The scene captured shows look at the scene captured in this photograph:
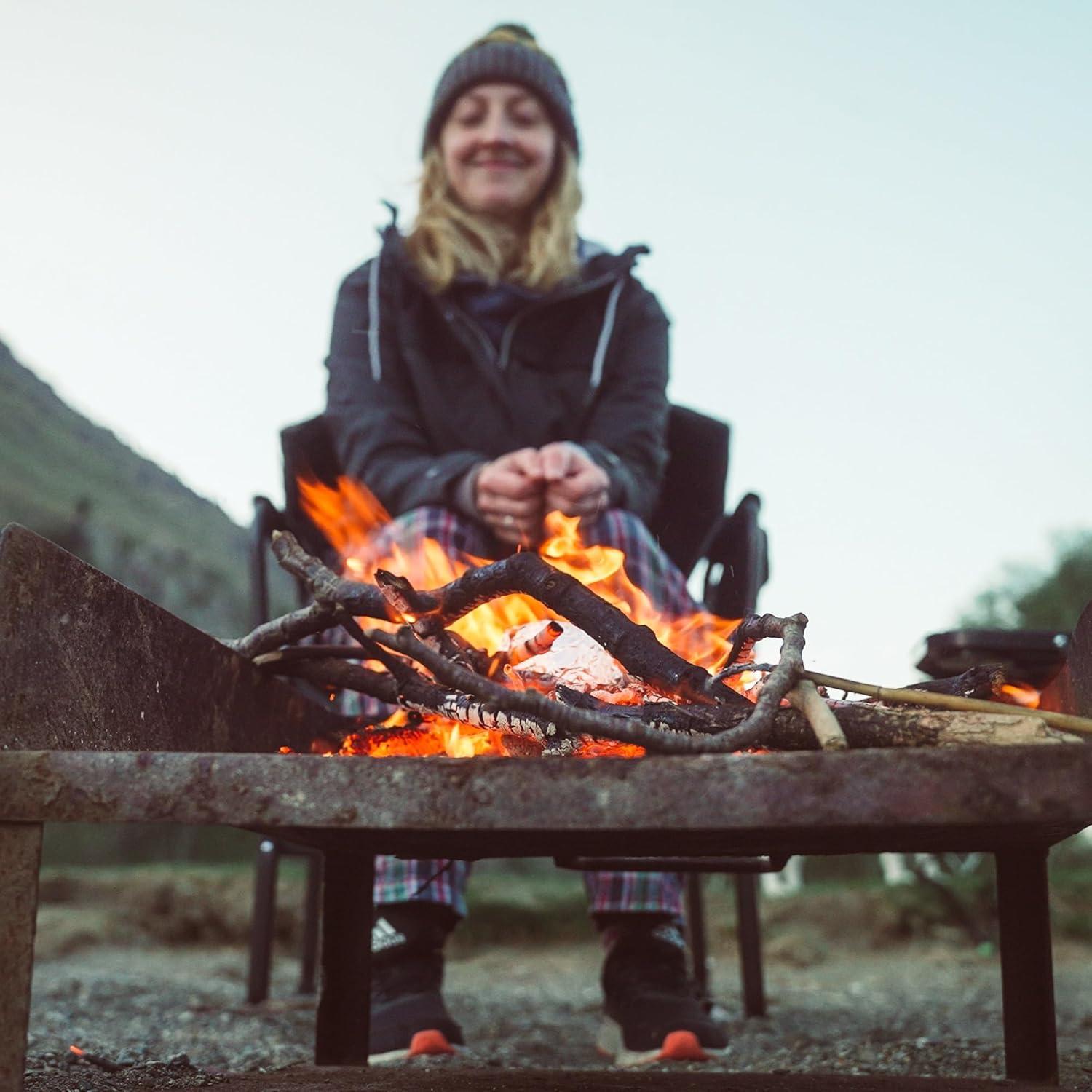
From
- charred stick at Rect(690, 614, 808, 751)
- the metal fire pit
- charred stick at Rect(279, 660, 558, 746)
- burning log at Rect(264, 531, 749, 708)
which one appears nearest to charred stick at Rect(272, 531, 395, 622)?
burning log at Rect(264, 531, 749, 708)

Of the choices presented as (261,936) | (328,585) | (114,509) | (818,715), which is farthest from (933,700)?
(114,509)

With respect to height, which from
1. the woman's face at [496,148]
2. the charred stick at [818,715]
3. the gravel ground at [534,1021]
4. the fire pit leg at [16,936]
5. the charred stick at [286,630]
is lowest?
the gravel ground at [534,1021]

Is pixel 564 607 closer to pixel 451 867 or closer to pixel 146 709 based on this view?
pixel 146 709

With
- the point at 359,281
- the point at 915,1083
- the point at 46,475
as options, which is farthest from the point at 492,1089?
the point at 46,475

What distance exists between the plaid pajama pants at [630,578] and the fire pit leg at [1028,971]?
67 cm

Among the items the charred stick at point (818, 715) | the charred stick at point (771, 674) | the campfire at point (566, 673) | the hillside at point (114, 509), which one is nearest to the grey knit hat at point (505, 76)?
the campfire at point (566, 673)

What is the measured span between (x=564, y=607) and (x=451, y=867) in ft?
2.76

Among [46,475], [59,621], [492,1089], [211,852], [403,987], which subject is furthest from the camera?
[211,852]

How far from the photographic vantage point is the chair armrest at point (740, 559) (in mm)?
2311

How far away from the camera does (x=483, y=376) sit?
264 centimetres

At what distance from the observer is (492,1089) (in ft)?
4.62

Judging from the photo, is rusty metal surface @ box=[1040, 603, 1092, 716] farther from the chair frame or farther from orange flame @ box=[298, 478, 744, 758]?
the chair frame

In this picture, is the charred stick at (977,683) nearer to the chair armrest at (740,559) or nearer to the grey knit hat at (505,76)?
the chair armrest at (740,559)

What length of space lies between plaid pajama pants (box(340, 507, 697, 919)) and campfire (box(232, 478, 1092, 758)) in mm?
125
